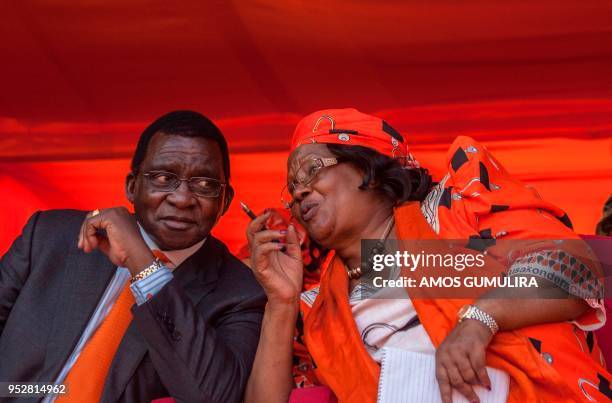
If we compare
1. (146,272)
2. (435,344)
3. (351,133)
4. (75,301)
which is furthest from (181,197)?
(435,344)

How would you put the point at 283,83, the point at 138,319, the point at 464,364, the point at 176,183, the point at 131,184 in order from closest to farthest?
the point at 464,364
the point at 138,319
the point at 176,183
the point at 131,184
the point at 283,83

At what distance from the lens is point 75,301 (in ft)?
8.94

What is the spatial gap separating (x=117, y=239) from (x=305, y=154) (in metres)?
0.61

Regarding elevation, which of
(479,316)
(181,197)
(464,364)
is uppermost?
(181,197)

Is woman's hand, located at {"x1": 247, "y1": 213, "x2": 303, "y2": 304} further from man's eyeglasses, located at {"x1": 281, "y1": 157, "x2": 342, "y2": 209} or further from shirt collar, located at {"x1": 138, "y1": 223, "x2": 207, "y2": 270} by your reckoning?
shirt collar, located at {"x1": 138, "y1": 223, "x2": 207, "y2": 270}

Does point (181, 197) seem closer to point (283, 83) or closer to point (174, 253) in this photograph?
point (174, 253)

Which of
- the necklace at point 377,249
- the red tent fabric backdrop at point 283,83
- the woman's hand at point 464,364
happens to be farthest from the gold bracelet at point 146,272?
the red tent fabric backdrop at point 283,83

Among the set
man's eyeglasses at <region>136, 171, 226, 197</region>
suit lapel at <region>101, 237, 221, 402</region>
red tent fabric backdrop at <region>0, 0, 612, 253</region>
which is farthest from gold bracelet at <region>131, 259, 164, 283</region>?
red tent fabric backdrop at <region>0, 0, 612, 253</region>

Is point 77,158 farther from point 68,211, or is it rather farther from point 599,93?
point 599,93

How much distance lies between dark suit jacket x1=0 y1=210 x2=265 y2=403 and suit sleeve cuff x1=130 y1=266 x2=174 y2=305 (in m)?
0.02

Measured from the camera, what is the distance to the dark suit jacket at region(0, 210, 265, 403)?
8.02 ft

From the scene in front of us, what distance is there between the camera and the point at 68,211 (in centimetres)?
295

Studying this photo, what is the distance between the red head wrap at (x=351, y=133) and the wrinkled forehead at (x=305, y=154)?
2cm

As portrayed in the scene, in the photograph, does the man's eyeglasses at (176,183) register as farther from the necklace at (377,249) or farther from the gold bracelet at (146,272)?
the necklace at (377,249)
